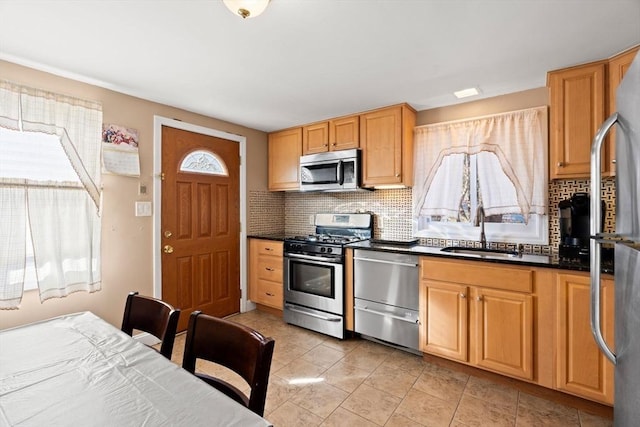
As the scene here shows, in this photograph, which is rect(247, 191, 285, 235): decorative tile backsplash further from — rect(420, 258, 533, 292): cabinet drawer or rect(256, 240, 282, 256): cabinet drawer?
rect(420, 258, 533, 292): cabinet drawer

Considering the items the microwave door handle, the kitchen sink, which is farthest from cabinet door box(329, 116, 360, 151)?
the kitchen sink

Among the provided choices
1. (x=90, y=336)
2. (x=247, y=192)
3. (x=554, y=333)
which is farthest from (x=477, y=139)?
(x=90, y=336)

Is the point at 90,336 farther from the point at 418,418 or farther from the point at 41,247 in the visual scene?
the point at 418,418

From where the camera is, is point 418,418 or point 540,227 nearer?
point 418,418

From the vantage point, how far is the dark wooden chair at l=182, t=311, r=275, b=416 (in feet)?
3.18

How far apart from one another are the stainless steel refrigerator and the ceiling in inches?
36.2

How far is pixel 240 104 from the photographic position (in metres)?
2.90

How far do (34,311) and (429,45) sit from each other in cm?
318

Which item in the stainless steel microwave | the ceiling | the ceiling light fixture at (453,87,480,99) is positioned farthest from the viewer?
the stainless steel microwave

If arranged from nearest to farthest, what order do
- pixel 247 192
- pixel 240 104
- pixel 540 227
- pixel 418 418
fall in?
pixel 418 418 < pixel 540 227 < pixel 240 104 < pixel 247 192

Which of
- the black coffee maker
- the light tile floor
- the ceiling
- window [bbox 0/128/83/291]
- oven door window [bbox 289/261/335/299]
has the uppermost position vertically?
the ceiling

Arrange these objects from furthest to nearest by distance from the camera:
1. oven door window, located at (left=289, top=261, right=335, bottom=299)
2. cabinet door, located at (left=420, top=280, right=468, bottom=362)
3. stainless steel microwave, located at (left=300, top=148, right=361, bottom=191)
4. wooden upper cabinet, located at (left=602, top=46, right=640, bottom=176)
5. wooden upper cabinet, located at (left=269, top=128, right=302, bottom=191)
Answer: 1. wooden upper cabinet, located at (left=269, top=128, right=302, bottom=191)
2. stainless steel microwave, located at (left=300, top=148, right=361, bottom=191)
3. oven door window, located at (left=289, top=261, right=335, bottom=299)
4. cabinet door, located at (left=420, top=280, right=468, bottom=362)
5. wooden upper cabinet, located at (left=602, top=46, right=640, bottom=176)

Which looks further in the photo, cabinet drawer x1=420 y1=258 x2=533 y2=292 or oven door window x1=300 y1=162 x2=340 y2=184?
oven door window x1=300 y1=162 x2=340 y2=184

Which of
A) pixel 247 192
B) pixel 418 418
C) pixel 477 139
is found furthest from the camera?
pixel 247 192
